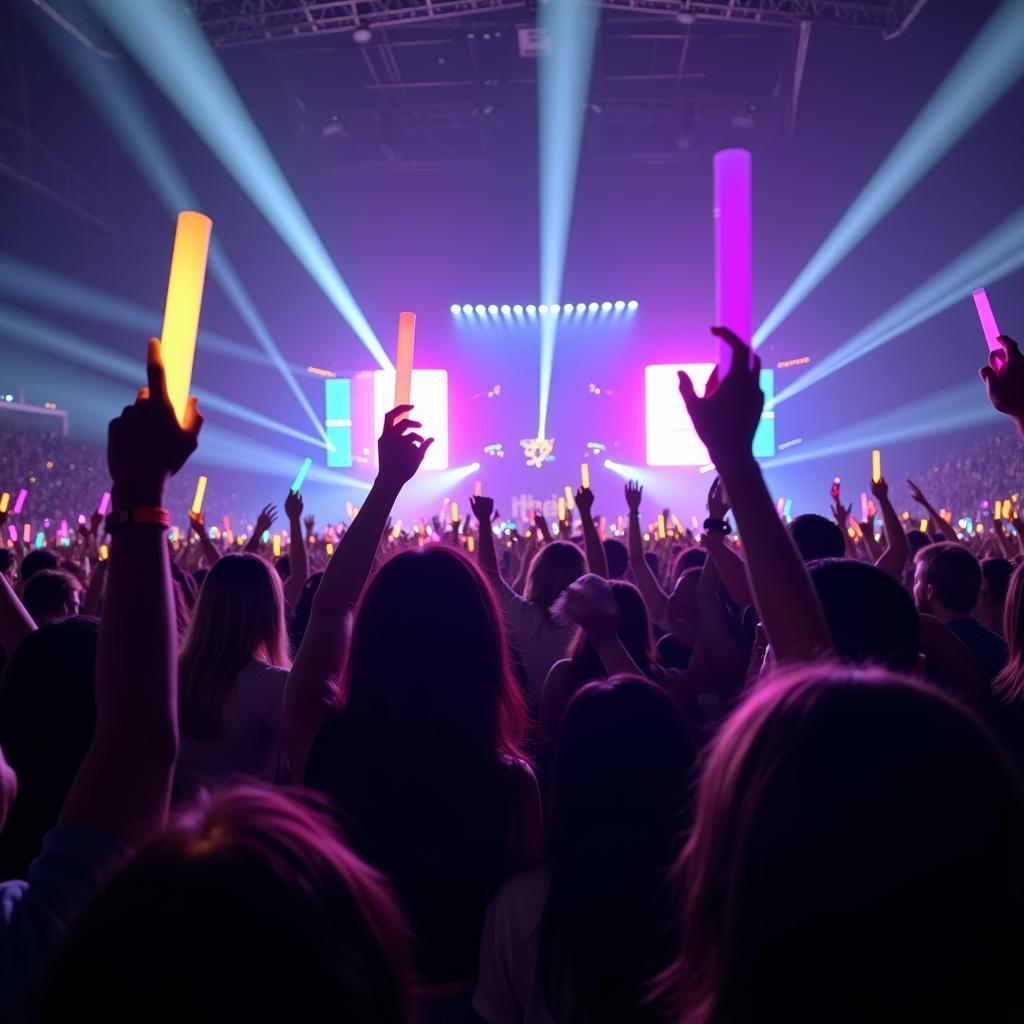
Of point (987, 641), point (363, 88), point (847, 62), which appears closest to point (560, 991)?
Result: point (987, 641)

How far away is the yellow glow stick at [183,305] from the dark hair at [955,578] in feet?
8.47

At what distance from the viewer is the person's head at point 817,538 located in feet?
9.90

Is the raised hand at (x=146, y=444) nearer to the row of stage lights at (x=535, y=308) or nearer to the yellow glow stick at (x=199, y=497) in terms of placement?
the yellow glow stick at (x=199, y=497)

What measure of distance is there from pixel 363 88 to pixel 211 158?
10.0ft

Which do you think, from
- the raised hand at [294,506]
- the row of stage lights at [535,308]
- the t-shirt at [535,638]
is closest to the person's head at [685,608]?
the t-shirt at [535,638]

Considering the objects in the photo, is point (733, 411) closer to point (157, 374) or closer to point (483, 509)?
point (157, 374)

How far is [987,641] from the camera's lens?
2912mm

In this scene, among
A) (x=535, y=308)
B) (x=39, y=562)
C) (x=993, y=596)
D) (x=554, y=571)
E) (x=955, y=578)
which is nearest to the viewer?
(x=955, y=578)

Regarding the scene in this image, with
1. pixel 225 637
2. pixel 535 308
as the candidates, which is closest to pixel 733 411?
pixel 225 637

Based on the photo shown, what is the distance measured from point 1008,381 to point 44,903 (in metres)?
1.92

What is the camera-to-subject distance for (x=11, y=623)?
90.7 inches

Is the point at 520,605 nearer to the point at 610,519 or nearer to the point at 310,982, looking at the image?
the point at 310,982

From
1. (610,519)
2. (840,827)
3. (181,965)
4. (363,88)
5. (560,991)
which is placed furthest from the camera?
(610,519)

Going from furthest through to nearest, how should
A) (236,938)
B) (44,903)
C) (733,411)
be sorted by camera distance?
1. (733,411)
2. (44,903)
3. (236,938)
